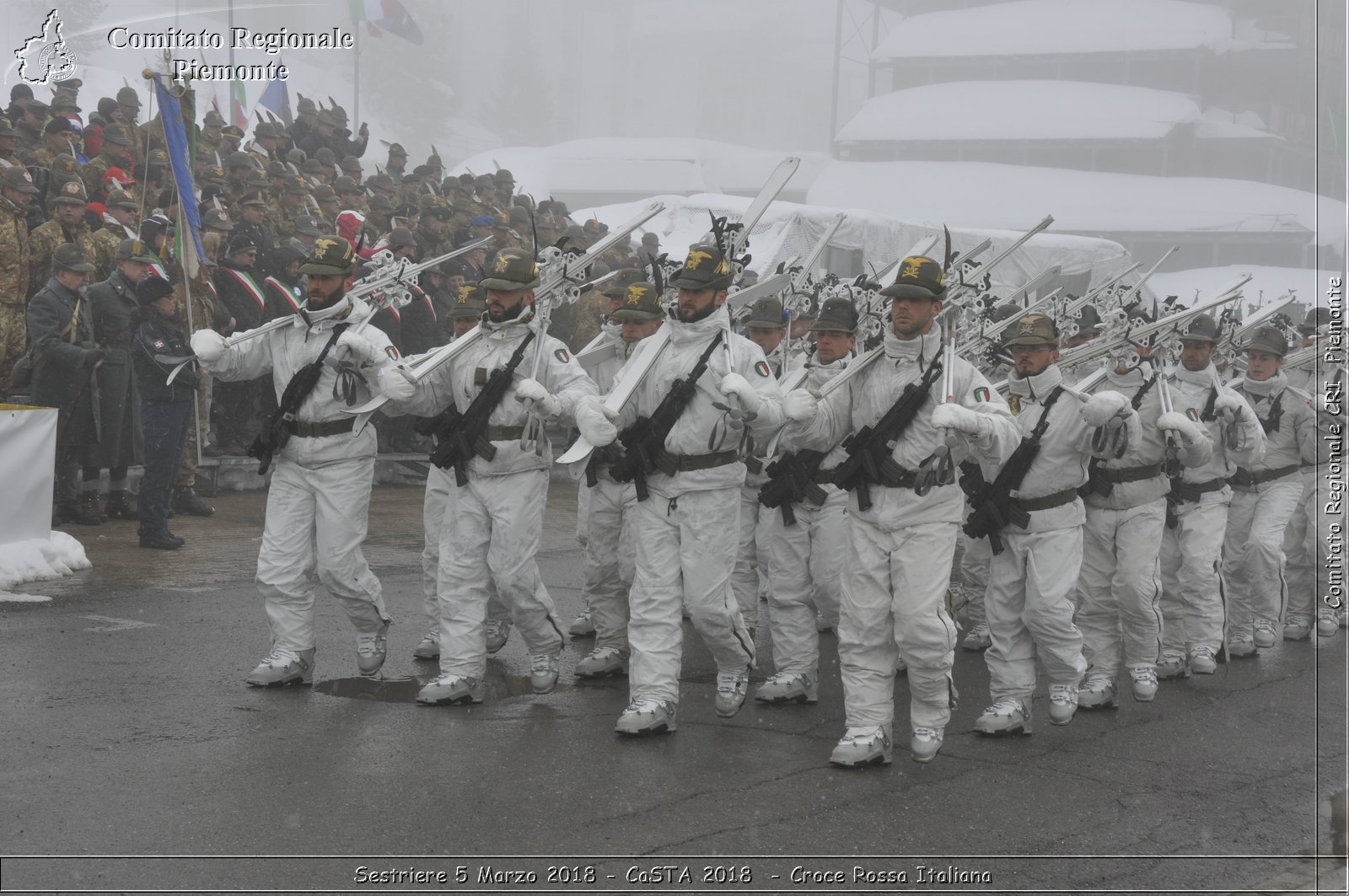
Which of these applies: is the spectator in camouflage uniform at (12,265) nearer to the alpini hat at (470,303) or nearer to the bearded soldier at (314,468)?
the bearded soldier at (314,468)

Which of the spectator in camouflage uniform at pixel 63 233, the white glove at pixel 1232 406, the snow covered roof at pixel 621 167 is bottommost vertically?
the white glove at pixel 1232 406

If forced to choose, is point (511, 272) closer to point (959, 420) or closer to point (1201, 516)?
point (959, 420)

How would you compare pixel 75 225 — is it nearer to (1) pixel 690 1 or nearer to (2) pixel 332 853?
(2) pixel 332 853

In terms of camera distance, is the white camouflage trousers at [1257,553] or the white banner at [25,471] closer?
the white banner at [25,471]

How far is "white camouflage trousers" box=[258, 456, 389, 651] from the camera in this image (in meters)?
7.49

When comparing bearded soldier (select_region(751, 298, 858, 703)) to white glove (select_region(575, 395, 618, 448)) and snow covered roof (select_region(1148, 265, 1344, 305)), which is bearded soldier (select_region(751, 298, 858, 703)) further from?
snow covered roof (select_region(1148, 265, 1344, 305))

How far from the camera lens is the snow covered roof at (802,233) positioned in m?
21.5

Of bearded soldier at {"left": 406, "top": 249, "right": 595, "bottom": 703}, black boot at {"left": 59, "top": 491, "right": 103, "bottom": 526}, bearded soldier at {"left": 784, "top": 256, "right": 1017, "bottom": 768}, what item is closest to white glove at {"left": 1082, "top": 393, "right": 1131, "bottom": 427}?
bearded soldier at {"left": 784, "top": 256, "right": 1017, "bottom": 768}

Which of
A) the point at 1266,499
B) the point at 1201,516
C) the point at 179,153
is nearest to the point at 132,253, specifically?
the point at 179,153

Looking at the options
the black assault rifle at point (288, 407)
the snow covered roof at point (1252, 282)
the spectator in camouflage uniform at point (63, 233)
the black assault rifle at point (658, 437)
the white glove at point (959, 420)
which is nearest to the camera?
the white glove at point (959, 420)


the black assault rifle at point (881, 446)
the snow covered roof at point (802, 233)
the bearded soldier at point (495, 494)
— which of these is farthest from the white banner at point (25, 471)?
the snow covered roof at point (802, 233)

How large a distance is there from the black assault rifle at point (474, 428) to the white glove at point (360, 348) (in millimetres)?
411

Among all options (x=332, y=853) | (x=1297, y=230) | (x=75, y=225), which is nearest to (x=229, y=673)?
(x=332, y=853)

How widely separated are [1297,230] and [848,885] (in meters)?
34.4
